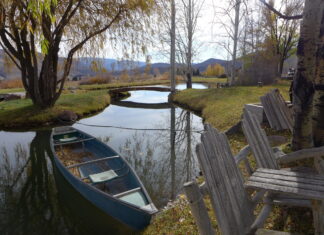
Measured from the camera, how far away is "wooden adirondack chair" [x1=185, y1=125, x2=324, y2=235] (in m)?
2.28

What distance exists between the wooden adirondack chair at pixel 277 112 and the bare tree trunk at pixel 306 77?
8.56 feet

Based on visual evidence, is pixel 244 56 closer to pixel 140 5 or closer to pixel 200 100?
pixel 200 100

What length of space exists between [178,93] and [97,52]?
9795 millimetres

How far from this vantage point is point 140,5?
13.3 m

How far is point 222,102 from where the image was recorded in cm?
1448

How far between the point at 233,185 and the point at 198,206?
595 mm

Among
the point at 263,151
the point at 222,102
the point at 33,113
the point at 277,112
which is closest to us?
the point at 263,151

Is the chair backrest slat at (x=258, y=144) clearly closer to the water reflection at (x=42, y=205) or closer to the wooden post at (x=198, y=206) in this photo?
the wooden post at (x=198, y=206)

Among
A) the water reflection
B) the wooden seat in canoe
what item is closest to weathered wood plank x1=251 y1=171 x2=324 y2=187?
the water reflection

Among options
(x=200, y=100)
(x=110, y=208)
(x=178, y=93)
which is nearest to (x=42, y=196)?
(x=110, y=208)

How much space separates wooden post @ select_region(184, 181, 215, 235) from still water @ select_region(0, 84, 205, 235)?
9.99 ft

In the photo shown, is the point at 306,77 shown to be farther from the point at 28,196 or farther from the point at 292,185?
the point at 28,196

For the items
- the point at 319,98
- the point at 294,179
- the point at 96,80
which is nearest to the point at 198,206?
the point at 294,179

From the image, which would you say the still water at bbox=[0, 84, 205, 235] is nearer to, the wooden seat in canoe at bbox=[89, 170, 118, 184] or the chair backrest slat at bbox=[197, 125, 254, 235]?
the wooden seat in canoe at bbox=[89, 170, 118, 184]
